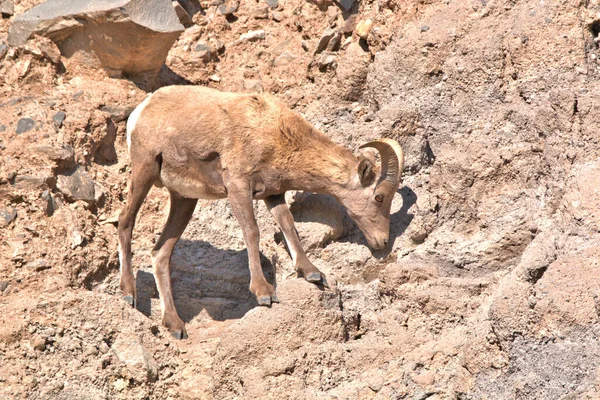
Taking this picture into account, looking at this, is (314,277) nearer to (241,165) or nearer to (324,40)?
(241,165)

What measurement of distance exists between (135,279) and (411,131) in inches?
123

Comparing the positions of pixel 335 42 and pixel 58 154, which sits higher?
pixel 335 42

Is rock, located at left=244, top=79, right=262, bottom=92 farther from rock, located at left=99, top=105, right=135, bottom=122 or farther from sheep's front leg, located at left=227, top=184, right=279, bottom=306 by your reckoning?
sheep's front leg, located at left=227, top=184, right=279, bottom=306

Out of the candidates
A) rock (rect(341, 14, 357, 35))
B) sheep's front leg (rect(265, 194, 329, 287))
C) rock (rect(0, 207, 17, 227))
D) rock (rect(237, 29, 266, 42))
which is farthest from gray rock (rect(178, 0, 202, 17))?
rock (rect(0, 207, 17, 227))

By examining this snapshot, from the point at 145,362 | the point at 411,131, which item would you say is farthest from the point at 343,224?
the point at 145,362

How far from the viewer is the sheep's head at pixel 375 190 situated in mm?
10195

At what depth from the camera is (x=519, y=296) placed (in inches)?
312

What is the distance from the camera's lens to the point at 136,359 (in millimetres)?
8758

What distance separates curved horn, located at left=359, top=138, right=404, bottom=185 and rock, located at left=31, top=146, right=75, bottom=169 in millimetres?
3076

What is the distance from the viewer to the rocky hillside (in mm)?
8312

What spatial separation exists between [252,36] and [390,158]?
A: 11.8 feet

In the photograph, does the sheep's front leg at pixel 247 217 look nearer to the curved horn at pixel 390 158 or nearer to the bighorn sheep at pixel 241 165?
the bighorn sheep at pixel 241 165

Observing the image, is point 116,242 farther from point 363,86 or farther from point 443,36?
point 443,36

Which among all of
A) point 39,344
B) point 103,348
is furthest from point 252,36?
point 39,344
